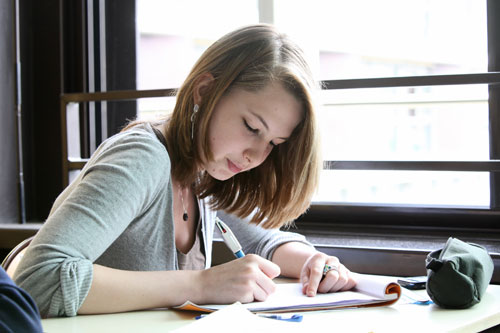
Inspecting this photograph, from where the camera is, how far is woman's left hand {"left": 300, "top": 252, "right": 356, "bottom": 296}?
985mm

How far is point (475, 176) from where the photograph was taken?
1651 mm

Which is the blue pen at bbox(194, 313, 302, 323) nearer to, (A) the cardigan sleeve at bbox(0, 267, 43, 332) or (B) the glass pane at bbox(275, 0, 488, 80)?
(A) the cardigan sleeve at bbox(0, 267, 43, 332)

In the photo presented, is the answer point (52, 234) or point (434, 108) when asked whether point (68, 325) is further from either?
point (434, 108)

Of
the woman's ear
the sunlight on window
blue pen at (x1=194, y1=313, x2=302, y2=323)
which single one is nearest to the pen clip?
blue pen at (x1=194, y1=313, x2=302, y2=323)

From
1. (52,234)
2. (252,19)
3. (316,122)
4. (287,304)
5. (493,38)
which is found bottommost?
(287,304)

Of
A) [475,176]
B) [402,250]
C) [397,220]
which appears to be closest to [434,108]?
[475,176]

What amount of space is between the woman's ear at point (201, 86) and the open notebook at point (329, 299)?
1.34 feet

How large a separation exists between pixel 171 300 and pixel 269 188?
0.50 metres

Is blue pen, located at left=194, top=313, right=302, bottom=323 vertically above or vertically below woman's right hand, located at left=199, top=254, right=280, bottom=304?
below

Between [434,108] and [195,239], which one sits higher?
[434,108]

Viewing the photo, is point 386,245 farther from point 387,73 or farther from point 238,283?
point 238,283

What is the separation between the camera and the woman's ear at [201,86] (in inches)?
43.1

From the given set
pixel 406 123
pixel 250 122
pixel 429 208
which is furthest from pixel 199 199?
pixel 406 123

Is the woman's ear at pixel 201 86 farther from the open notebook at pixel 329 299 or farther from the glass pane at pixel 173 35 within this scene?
the glass pane at pixel 173 35
